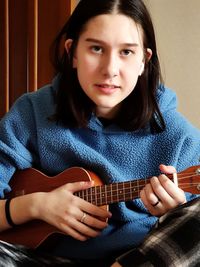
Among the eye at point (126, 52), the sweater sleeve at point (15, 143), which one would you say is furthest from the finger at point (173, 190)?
the sweater sleeve at point (15, 143)

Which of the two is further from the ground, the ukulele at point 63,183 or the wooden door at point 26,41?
the wooden door at point 26,41

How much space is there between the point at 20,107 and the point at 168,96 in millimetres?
400

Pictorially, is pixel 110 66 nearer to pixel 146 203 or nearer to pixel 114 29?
pixel 114 29

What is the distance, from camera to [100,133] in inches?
39.3

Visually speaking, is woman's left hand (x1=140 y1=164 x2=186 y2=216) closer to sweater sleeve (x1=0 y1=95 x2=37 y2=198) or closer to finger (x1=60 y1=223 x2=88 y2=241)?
finger (x1=60 y1=223 x2=88 y2=241)

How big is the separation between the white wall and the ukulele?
58cm

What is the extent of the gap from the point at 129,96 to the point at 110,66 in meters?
0.18

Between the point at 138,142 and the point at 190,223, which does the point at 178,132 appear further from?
the point at 190,223

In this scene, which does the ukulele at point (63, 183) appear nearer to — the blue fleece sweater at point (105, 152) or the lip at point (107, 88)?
the blue fleece sweater at point (105, 152)

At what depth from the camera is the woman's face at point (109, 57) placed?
87 cm

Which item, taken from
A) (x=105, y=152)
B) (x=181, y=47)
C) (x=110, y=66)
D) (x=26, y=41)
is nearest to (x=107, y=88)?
(x=110, y=66)

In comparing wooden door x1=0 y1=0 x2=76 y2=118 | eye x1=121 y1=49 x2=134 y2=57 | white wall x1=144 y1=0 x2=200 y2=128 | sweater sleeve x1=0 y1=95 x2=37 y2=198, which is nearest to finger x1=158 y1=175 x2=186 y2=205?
eye x1=121 y1=49 x2=134 y2=57

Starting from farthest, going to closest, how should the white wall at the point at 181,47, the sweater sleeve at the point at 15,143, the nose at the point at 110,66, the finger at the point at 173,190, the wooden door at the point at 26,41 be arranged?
the wooden door at the point at 26,41
the white wall at the point at 181,47
the sweater sleeve at the point at 15,143
the nose at the point at 110,66
the finger at the point at 173,190

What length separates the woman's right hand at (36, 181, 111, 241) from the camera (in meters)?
0.90
